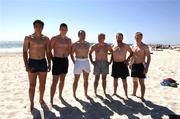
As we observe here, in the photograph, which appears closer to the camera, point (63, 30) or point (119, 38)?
point (63, 30)

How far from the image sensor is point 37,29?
646 cm

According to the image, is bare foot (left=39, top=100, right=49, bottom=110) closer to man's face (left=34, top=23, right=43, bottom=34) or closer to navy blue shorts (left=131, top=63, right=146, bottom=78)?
man's face (left=34, top=23, right=43, bottom=34)

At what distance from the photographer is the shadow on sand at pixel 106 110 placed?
253 inches

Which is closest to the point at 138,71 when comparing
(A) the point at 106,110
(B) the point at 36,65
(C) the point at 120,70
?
(C) the point at 120,70

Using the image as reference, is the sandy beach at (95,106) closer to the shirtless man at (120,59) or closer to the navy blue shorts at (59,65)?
the shirtless man at (120,59)

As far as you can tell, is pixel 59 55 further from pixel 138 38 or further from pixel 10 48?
pixel 10 48

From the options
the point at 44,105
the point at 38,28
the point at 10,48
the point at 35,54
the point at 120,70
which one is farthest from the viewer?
the point at 10,48

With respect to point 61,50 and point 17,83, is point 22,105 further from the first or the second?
point 17,83

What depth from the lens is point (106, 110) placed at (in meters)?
6.95

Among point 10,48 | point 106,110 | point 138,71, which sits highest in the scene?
point 138,71

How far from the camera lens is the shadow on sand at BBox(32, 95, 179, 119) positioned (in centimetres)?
643

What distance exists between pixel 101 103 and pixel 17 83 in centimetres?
404

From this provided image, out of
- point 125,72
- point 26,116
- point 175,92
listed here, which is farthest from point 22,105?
point 175,92

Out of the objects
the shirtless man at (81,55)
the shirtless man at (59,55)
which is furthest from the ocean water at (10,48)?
the shirtless man at (59,55)
